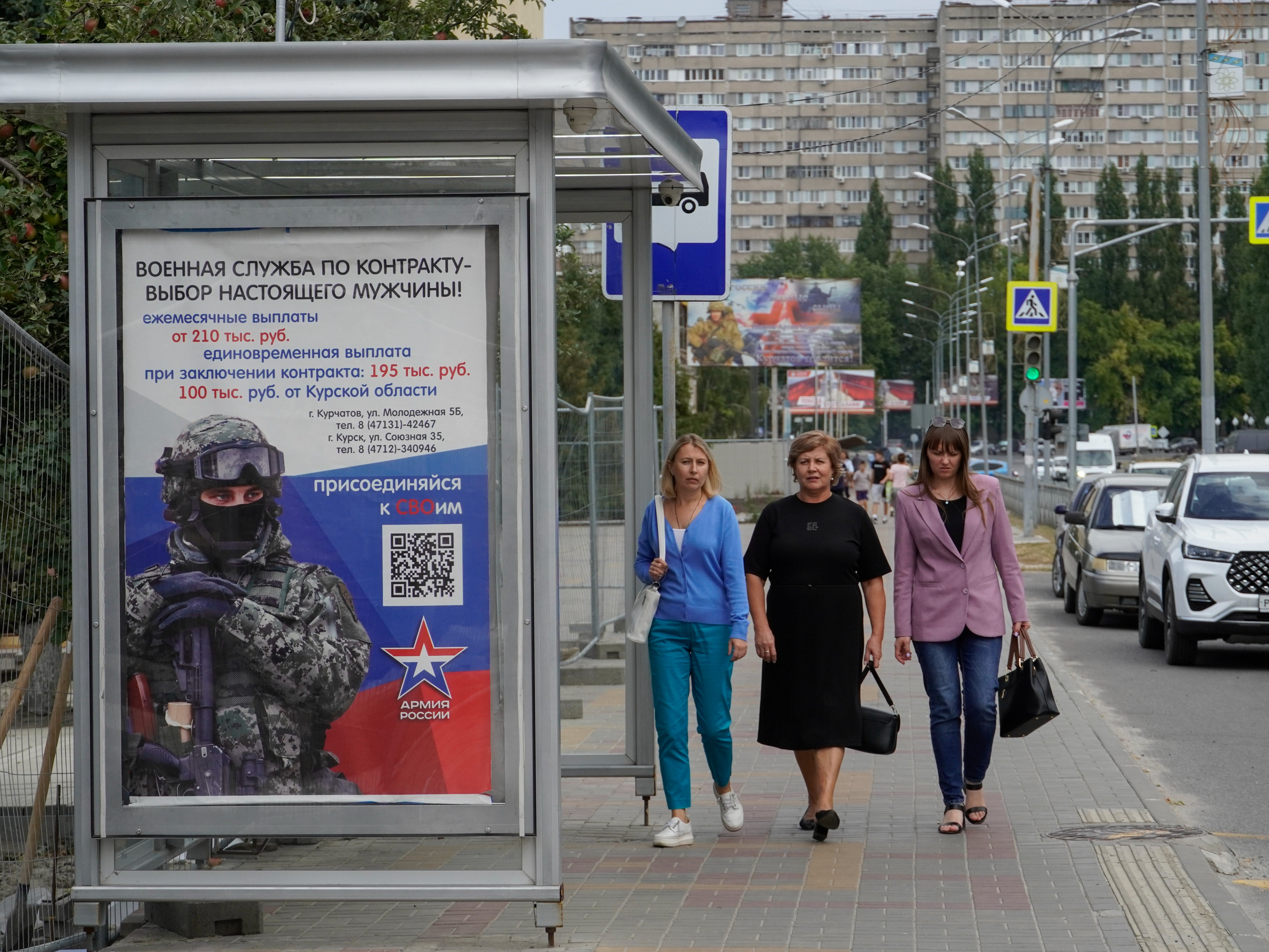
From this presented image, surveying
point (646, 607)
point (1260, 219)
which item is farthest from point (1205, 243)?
point (646, 607)

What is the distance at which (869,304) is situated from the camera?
12938 centimetres

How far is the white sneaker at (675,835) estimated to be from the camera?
744cm

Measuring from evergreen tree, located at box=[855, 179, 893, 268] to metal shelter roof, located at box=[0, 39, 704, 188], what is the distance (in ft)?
417

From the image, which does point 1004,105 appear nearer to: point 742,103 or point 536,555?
point 742,103

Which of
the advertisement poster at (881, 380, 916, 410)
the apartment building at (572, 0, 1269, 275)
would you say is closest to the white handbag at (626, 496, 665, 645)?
the advertisement poster at (881, 380, 916, 410)

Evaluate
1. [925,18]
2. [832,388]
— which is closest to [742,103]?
[925,18]

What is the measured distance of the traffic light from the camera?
1187 inches

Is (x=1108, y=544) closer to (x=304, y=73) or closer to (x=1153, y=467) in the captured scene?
(x=304, y=73)

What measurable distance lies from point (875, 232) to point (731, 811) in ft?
416

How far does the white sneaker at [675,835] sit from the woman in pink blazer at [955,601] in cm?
116

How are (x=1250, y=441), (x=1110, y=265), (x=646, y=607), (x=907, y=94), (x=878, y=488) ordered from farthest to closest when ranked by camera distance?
(x=907, y=94) < (x=1110, y=265) < (x=878, y=488) < (x=1250, y=441) < (x=646, y=607)

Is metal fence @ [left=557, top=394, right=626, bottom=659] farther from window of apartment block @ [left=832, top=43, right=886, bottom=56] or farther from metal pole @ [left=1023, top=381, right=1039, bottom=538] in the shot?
window of apartment block @ [left=832, top=43, right=886, bottom=56]

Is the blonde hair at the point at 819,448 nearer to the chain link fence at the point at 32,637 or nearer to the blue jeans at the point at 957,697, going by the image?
the blue jeans at the point at 957,697

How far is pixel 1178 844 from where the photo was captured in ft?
24.7
